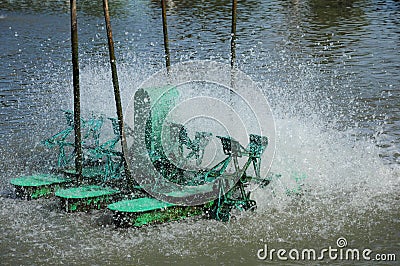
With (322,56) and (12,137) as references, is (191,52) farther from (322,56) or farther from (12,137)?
(12,137)

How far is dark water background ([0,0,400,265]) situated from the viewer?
9227mm

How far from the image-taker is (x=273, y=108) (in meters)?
15.6

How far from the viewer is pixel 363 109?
53.1ft

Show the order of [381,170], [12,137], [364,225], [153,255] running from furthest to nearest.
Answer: [12,137]
[381,170]
[364,225]
[153,255]

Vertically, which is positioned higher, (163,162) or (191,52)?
(163,162)

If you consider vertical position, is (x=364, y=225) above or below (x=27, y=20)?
above

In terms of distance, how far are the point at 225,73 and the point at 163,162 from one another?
888 centimetres

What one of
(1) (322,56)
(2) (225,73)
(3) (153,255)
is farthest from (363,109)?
(3) (153,255)

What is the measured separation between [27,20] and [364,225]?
2889 centimetres

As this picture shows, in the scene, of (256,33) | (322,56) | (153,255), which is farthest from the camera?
(256,33)

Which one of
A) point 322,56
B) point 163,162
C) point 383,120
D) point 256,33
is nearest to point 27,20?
point 256,33

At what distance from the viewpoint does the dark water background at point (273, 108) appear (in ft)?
30.3

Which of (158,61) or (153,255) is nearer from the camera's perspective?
(153,255)

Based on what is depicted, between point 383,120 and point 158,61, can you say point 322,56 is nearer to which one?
point 158,61
